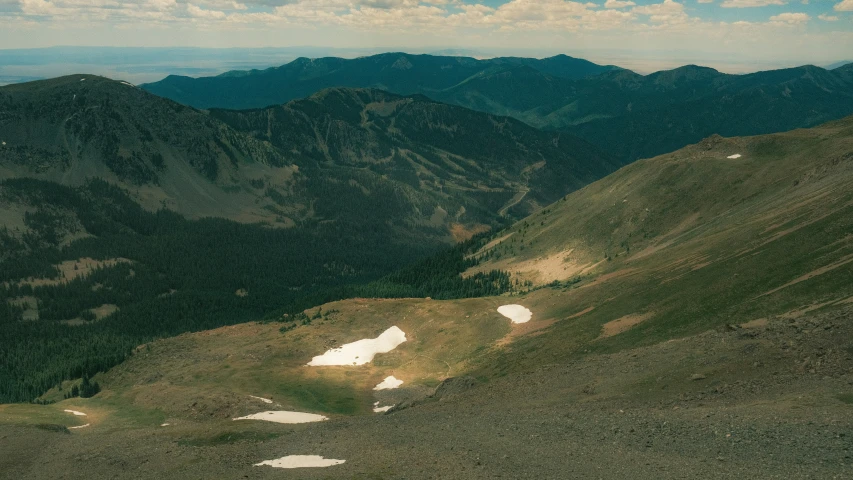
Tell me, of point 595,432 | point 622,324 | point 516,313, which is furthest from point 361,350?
point 595,432

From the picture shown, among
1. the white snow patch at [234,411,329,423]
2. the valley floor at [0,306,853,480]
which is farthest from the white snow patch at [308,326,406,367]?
the valley floor at [0,306,853,480]

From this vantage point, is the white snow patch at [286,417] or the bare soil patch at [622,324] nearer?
the white snow patch at [286,417]

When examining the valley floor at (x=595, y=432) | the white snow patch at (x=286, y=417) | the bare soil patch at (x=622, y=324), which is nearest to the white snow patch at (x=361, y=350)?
the white snow patch at (x=286, y=417)

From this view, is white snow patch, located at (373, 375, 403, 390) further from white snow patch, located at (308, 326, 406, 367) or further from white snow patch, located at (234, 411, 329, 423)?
white snow patch, located at (234, 411, 329, 423)

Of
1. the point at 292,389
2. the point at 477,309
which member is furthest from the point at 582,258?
the point at 292,389

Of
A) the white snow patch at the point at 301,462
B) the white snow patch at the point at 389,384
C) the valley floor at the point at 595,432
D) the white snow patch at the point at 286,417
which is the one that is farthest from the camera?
the white snow patch at the point at 389,384

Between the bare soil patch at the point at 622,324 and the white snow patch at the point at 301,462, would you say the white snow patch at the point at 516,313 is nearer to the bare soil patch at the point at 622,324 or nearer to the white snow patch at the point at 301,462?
the bare soil patch at the point at 622,324

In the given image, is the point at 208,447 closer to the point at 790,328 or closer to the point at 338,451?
the point at 338,451
